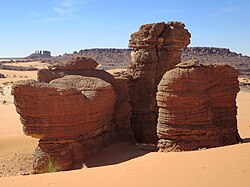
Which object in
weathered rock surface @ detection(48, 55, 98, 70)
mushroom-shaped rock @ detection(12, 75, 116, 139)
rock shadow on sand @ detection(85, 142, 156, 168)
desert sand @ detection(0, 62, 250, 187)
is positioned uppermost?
weathered rock surface @ detection(48, 55, 98, 70)

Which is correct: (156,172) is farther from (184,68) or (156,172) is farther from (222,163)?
(184,68)

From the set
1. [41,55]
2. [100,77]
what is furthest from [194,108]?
[41,55]

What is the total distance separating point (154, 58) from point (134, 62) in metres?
1.07

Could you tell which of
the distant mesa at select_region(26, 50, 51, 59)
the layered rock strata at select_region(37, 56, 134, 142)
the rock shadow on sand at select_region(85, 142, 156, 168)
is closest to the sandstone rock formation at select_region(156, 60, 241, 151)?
the rock shadow on sand at select_region(85, 142, 156, 168)

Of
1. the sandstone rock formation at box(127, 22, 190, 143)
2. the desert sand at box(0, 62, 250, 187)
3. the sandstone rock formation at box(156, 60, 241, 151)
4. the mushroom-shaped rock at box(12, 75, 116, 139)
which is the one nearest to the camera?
the desert sand at box(0, 62, 250, 187)

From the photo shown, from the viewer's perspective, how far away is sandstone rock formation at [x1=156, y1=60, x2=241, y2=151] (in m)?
11.4

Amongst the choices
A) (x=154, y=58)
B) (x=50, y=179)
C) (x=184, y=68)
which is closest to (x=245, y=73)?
(x=154, y=58)

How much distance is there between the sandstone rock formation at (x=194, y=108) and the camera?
1143cm

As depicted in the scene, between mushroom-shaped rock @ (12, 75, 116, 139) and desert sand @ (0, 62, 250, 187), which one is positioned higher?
mushroom-shaped rock @ (12, 75, 116, 139)

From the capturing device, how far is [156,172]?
808 centimetres

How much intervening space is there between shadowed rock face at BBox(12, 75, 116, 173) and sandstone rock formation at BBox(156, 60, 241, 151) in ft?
8.37

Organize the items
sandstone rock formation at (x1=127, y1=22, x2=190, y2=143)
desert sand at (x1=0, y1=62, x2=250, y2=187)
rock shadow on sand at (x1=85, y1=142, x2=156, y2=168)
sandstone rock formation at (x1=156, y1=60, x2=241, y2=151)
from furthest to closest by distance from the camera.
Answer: sandstone rock formation at (x1=127, y1=22, x2=190, y2=143)
rock shadow on sand at (x1=85, y1=142, x2=156, y2=168)
sandstone rock formation at (x1=156, y1=60, x2=241, y2=151)
desert sand at (x1=0, y1=62, x2=250, y2=187)

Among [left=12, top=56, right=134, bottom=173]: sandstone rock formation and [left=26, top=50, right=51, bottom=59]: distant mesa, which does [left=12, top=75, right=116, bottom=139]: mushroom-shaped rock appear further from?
[left=26, top=50, right=51, bottom=59]: distant mesa

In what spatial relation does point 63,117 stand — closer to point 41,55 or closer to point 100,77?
point 100,77
